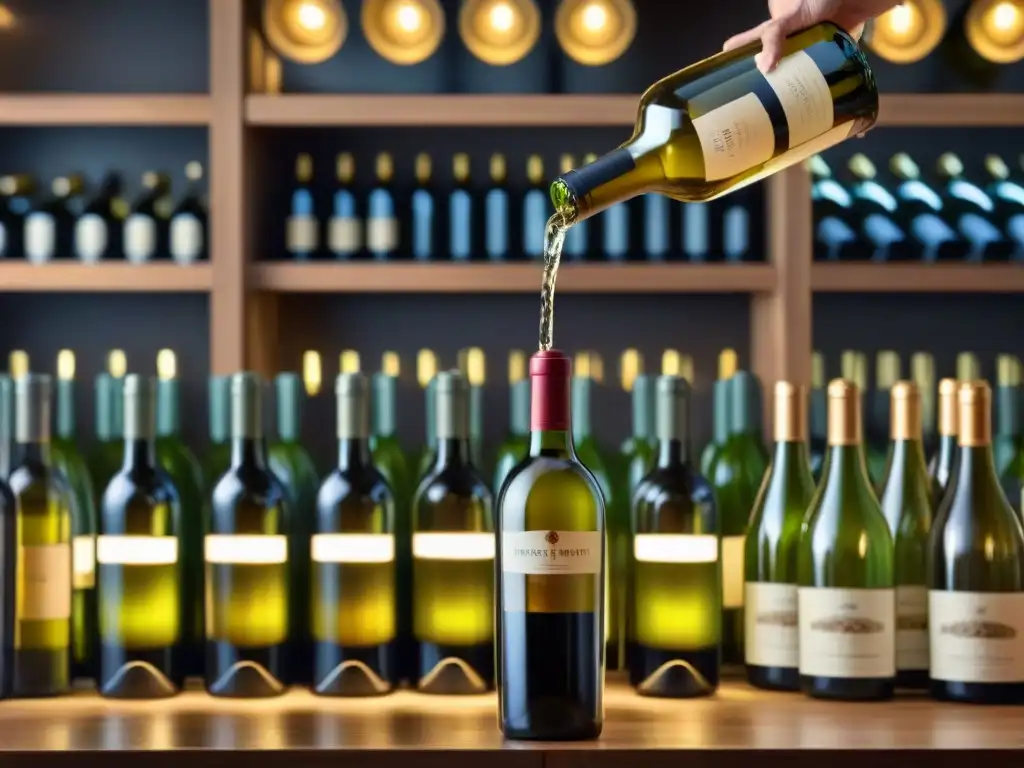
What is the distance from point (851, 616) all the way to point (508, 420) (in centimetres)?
109

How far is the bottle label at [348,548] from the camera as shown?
4.32 ft

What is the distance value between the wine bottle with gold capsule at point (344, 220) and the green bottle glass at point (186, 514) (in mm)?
503

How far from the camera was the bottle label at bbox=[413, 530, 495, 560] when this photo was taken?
4.38 ft

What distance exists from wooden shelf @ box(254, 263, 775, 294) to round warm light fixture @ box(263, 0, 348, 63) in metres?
0.36

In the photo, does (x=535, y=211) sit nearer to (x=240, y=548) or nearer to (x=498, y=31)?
(x=498, y=31)

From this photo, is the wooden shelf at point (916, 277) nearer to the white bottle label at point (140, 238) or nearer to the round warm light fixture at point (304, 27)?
the round warm light fixture at point (304, 27)

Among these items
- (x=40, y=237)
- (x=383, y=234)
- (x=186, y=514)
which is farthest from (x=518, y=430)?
(x=40, y=237)

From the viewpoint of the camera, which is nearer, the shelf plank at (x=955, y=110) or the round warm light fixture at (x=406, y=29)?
the shelf plank at (x=955, y=110)

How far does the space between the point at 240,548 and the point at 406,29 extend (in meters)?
1.12

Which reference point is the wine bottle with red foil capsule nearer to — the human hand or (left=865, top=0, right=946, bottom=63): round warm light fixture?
the human hand

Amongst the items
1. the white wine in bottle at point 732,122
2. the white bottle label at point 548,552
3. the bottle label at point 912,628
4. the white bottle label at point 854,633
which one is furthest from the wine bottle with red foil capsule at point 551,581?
the bottle label at point 912,628

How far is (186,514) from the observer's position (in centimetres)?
163

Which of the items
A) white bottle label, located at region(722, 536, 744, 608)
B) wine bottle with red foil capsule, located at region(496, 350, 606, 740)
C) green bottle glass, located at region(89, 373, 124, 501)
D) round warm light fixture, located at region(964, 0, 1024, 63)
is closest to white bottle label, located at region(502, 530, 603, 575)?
wine bottle with red foil capsule, located at region(496, 350, 606, 740)
